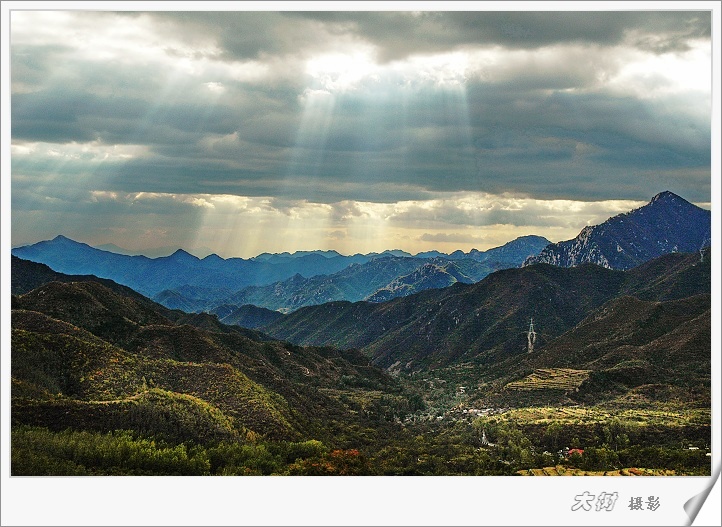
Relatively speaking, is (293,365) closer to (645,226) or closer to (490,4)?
(490,4)

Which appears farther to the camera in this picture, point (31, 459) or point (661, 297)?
point (661, 297)

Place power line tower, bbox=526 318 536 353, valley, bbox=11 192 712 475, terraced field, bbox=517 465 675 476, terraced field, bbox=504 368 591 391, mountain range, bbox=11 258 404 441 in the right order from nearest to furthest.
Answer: terraced field, bbox=517 465 675 476, valley, bbox=11 192 712 475, mountain range, bbox=11 258 404 441, terraced field, bbox=504 368 591 391, power line tower, bbox=526 318 536 353

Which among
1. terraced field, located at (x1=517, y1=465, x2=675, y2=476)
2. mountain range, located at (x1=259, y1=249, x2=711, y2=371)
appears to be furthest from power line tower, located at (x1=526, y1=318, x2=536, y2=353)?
terraced field, located at (x1=517, y1=465, x2=675, y2=476)

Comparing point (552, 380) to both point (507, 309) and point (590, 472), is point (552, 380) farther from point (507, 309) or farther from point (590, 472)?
point (507, 309)

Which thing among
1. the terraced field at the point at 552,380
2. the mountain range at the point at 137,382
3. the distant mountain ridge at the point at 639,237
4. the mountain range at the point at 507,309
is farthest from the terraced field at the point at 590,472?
the distant mountain ridge at the point at 639,237

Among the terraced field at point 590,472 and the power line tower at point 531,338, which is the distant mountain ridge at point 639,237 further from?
the terraced field at point 590,472

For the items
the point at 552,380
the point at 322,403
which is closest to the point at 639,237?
the point at 552,380

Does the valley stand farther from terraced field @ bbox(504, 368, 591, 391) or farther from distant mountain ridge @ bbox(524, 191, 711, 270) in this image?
distant mountain ridge @ bbox(524, 191, 711, 270)

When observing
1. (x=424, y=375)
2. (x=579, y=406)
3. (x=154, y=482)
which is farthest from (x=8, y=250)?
(x=424, y=375)
